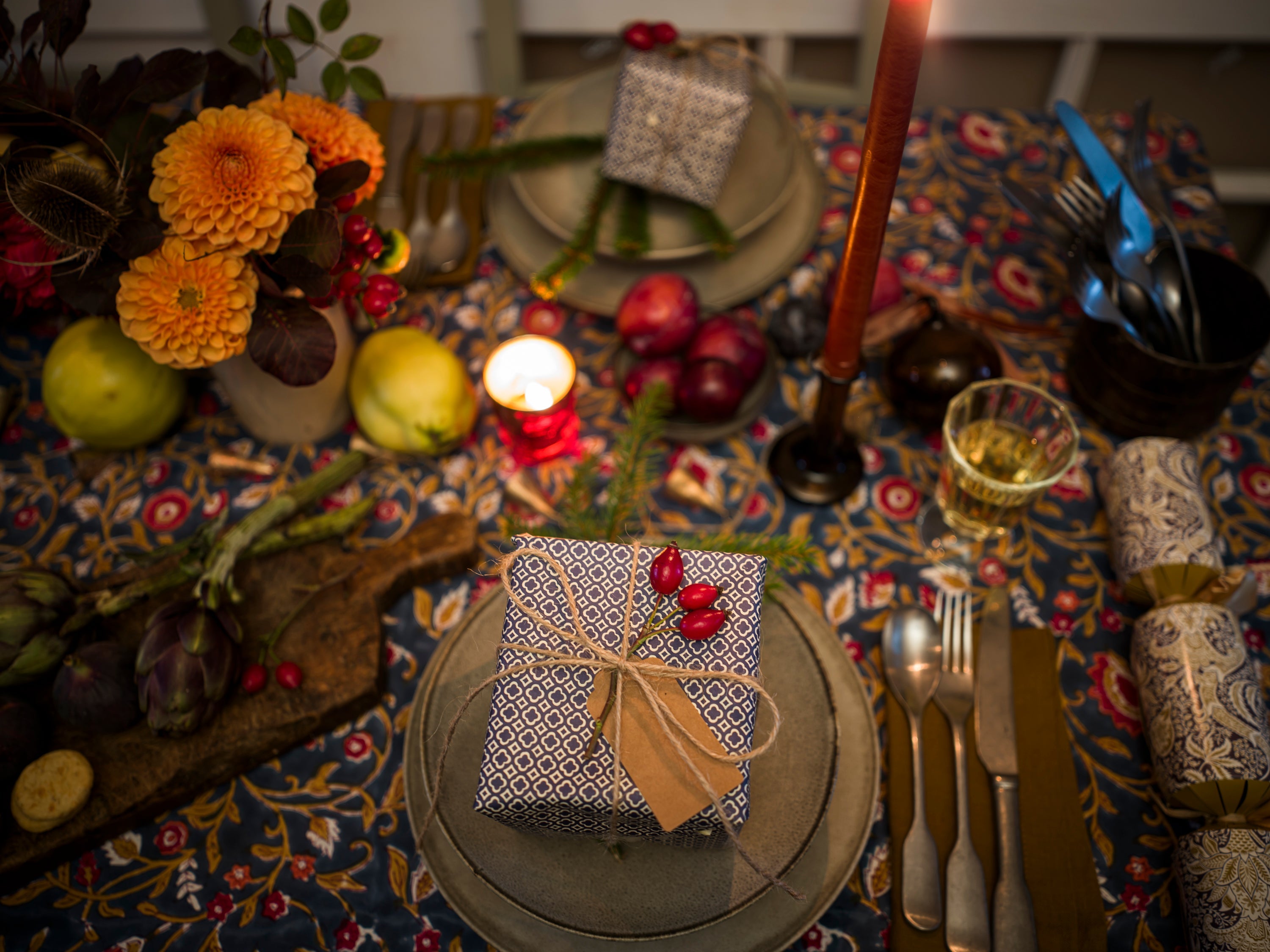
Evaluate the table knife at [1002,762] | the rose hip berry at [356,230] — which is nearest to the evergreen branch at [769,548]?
the table knife at [1002,762]

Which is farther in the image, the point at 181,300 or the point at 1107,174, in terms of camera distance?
the point at 1107,174

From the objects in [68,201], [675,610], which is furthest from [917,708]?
[68,201]

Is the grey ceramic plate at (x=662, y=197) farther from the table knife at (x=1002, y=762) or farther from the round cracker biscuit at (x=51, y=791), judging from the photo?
the round cracker biscuit at (x=51, y=791)

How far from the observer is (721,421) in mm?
891

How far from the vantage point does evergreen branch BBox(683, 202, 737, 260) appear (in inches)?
37.6

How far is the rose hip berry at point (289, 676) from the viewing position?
0.71 metres

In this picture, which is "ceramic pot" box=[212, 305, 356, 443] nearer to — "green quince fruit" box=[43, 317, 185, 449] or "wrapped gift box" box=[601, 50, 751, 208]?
"green quince fruit" box=[43, 317, 185, 449]

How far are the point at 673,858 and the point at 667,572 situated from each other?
9.3 inches

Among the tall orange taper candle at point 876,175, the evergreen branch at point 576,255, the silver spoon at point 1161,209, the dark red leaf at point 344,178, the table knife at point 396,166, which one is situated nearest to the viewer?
the tall orange taper candle at point 876,175

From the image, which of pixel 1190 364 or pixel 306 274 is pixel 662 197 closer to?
pixel 306 274

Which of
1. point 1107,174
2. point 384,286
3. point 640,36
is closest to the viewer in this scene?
point 384,286

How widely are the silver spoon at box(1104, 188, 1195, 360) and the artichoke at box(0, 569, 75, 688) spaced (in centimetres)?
113

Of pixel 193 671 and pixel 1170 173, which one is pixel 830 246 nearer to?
pixel 1170 173

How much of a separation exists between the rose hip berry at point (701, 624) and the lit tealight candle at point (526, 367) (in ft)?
1.30
